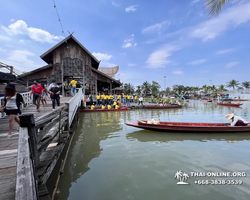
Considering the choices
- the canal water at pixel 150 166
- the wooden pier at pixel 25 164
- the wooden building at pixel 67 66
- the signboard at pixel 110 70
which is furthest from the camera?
the signboard at pixel 110 70

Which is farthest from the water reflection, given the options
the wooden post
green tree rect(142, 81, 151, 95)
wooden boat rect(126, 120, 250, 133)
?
green tree rect(142, 81, 151, 95)

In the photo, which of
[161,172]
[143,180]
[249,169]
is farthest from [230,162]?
[143,180]

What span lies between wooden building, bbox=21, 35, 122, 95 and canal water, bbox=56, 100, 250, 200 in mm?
13301

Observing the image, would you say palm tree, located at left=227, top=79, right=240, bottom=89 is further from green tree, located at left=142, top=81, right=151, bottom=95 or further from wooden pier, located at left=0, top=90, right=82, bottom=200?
wooden pier, located at left=0, top=90, right=82, bottom=200

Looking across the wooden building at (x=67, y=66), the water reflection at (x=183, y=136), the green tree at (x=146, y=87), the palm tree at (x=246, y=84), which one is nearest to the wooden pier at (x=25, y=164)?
the water reflection at (x=183, y=136)

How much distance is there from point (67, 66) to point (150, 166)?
714 inches

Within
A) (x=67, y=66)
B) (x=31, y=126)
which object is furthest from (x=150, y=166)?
(x=67, y=66)

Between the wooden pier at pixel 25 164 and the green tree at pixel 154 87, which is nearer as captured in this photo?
the wooden pier at pixel 25 164

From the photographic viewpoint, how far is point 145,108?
75.7ft

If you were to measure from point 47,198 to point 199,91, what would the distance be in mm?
98190

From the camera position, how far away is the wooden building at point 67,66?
1920cm

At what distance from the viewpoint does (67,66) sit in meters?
19.5

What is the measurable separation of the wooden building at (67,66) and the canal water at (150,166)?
524 inches

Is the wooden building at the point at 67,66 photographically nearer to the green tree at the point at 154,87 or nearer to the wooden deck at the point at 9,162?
the wooden deck at the point at 9,162
